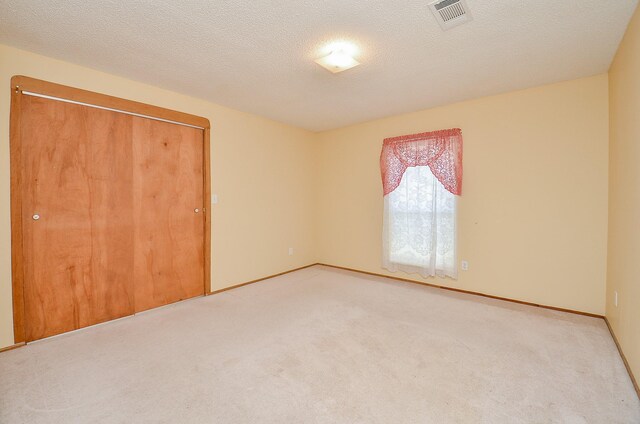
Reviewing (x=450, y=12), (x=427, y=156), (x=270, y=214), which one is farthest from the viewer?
(x=270, y=214)

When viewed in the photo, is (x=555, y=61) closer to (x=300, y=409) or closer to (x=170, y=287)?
(x=300, y=409)

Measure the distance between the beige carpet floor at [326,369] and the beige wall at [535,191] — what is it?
0.38 meters

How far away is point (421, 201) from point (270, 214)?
84.1 inches

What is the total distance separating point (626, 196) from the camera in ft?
6.64

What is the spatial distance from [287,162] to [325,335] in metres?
2.84

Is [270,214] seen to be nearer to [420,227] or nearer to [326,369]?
[420,227]

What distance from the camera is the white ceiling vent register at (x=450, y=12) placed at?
1725 millimetres

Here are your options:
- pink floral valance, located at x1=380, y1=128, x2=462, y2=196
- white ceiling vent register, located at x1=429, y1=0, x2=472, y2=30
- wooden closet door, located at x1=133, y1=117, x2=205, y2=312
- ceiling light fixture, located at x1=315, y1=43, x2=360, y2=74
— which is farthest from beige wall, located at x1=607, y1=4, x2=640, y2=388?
wooden closet door, located at x1=133, y1=117, x2=205, y2=312

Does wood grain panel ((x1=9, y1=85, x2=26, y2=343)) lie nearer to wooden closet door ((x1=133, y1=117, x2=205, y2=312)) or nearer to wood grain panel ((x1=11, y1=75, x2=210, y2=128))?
wood grain panel ((x1=11, y1=75, x2=210, y2=128))

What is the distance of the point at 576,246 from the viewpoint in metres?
2.79

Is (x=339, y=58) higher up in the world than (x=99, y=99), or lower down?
higher up

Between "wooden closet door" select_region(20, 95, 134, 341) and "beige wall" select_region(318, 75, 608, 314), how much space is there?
3.40 m

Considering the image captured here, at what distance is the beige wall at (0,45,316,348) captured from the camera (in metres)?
2.16

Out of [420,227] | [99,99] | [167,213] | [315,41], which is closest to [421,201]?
[420,227]
